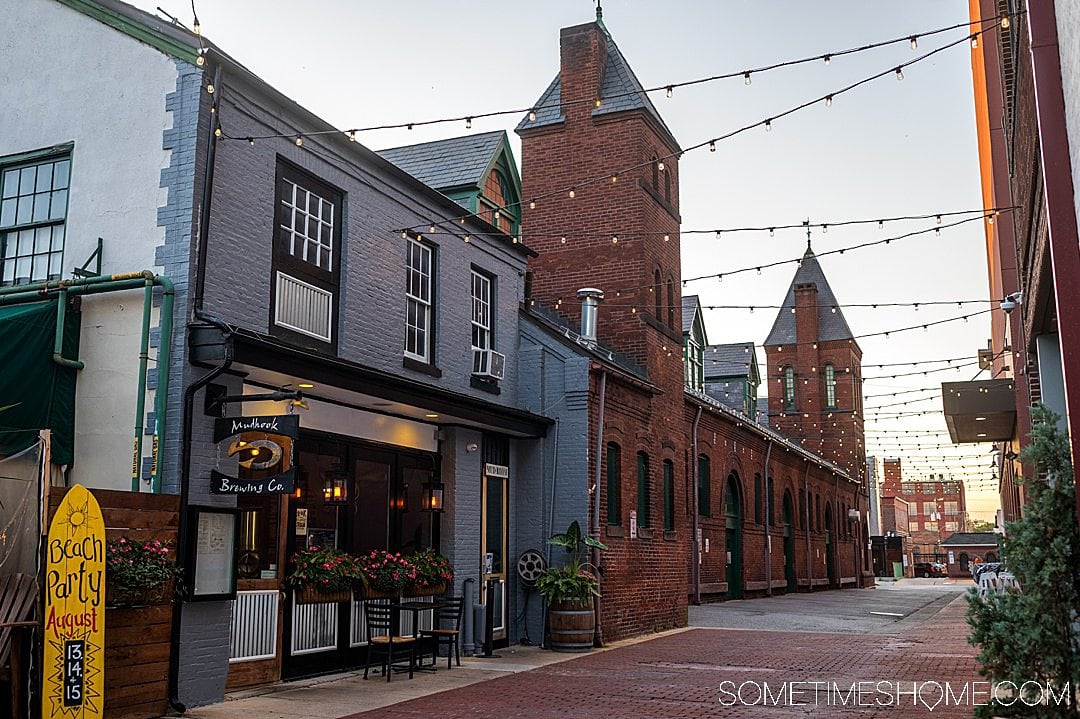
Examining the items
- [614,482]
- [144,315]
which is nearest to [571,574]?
[614,482]

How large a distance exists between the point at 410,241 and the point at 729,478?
18.4 meters

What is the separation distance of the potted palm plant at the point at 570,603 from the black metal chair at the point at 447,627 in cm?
173

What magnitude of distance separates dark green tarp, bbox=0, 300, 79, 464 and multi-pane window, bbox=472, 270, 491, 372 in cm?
673

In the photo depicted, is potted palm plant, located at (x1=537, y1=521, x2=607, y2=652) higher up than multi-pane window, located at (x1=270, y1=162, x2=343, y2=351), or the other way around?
multi-pane window, located at (x1=270, y1=162, x2=343, y2=351)

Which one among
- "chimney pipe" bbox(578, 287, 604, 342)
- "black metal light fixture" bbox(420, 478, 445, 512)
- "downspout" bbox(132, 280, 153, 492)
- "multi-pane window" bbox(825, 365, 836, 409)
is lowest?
"black metal light fixture" bbox(420, 478, 445, 512)

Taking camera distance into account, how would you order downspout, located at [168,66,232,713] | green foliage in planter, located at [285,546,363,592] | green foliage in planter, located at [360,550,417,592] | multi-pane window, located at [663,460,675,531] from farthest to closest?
multi-pane window, located at [663,460,675,531]
green foliage in planter, located at [360,550,417,592]
green foliage in planter, located at [285,546,363,592]
downspout, located at [168,66,232,713]

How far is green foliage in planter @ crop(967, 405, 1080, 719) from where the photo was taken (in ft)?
21.3

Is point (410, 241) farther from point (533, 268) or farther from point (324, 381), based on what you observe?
point (533, 268)

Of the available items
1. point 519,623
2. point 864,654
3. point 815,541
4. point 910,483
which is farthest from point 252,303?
point 910,483

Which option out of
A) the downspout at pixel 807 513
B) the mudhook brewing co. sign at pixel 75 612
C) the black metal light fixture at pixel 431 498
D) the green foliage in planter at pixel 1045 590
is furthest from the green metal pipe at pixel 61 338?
the downspout at pixel 807 513

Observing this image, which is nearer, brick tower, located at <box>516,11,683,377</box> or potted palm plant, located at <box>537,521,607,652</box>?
potted palm plant, located at <box>537,521,607,652</box>

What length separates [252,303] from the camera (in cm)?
1109

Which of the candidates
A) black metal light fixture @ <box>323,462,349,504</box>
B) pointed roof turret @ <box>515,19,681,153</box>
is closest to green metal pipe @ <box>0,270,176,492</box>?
black metal light fixture @ <box>323,462,349,504</box>

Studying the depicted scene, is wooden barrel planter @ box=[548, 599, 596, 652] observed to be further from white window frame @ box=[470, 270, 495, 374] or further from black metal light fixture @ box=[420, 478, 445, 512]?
white window frame @ box=[470, 270, 495, 374]
